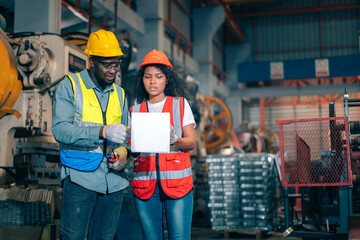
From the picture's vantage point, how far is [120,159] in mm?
2184

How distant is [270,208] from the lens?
588cm

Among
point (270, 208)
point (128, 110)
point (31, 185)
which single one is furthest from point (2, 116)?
point (270, 208)

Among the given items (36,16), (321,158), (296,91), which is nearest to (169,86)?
(321,158)

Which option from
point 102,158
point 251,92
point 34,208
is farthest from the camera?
point 251,92

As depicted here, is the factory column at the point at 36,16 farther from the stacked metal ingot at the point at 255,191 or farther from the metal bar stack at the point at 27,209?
the stacked metal ingot at the point at 255,191

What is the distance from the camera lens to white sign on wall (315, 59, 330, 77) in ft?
44.5

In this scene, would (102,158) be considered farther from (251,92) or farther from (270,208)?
(251,92)

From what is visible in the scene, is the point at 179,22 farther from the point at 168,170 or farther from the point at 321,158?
the point at 168,170

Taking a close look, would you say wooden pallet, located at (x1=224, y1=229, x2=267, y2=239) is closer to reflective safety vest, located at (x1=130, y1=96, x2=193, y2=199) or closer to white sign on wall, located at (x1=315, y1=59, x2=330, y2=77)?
reflective safety vest, located at (x1=130, y1=96, x2=193, y2=199)

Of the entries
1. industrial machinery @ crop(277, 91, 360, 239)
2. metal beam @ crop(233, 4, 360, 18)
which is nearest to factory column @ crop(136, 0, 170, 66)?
industrial machinery @ crop(277, 91, 360, 239)

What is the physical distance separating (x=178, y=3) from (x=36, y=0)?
8928 mm

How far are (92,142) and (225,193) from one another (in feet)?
13.1

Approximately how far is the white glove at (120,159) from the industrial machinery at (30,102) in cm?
202

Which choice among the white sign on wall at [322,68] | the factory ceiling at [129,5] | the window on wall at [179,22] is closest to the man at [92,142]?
the factory ceiling at [129,5]
